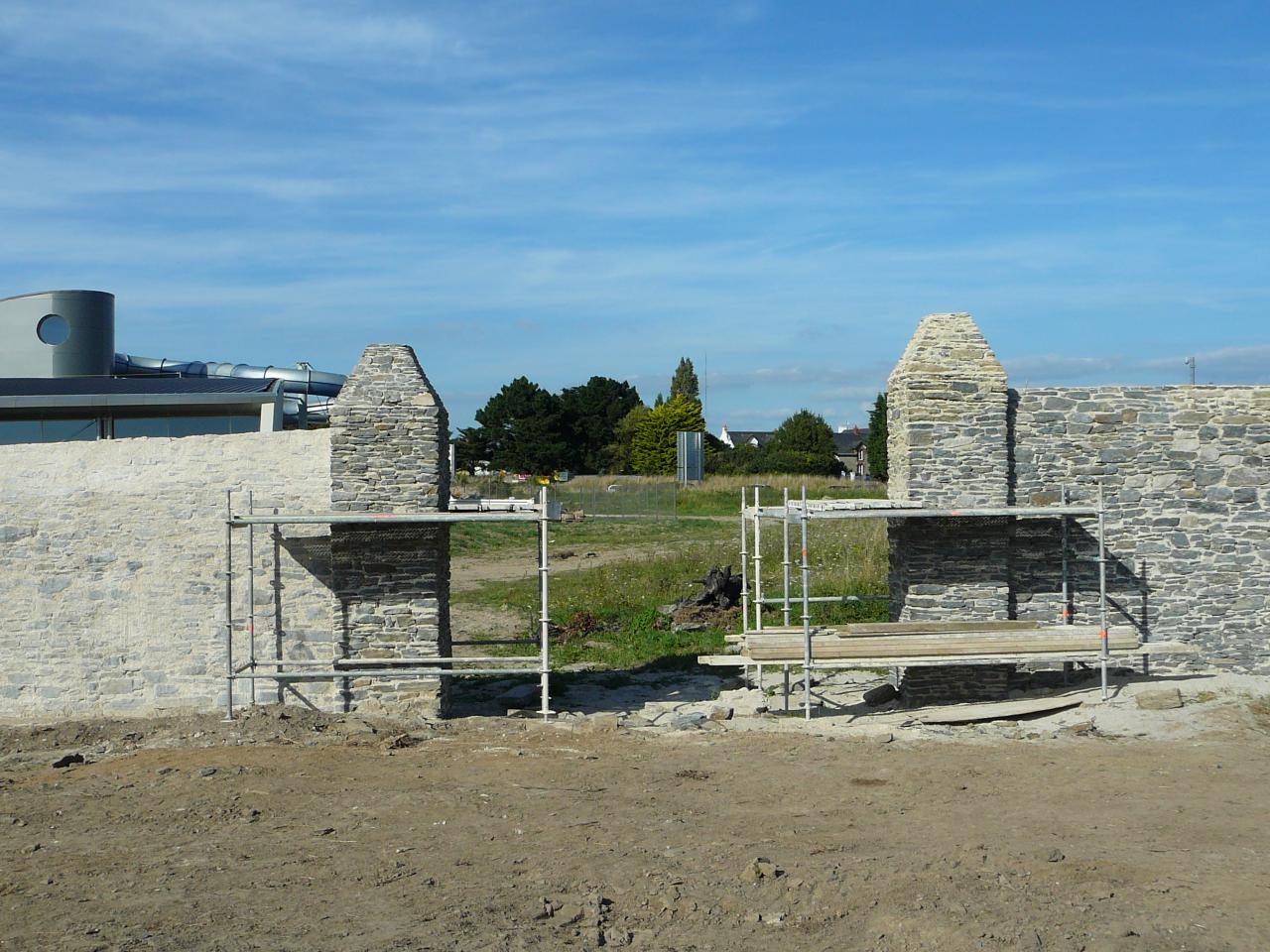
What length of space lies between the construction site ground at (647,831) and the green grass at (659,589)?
471 cm

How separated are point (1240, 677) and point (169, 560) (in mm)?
12587

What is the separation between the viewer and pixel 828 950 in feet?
24.2

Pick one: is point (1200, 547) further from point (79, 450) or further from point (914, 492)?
point (79, 450)

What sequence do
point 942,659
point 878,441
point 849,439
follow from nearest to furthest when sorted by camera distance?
point 942,659 → point 878,441 → point 849,439

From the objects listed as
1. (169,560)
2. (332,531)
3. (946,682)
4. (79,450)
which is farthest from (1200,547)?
(79,450)

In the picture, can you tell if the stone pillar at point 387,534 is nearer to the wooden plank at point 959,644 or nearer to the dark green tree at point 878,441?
the wooden plank at point 959,644

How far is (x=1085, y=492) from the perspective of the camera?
14.5 meters

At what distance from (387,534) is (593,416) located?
195 ft

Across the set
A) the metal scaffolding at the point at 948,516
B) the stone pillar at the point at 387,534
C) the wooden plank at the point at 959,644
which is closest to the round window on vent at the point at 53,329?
the stone pillar at the point at 387,534

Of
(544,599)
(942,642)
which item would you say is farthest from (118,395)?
(942,642)

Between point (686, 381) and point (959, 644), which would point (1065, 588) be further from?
point (686, 381)

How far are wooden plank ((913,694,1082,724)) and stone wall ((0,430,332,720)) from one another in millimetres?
7016

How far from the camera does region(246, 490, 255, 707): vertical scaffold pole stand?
13.2 metres

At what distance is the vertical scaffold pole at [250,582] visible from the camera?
518 inches
